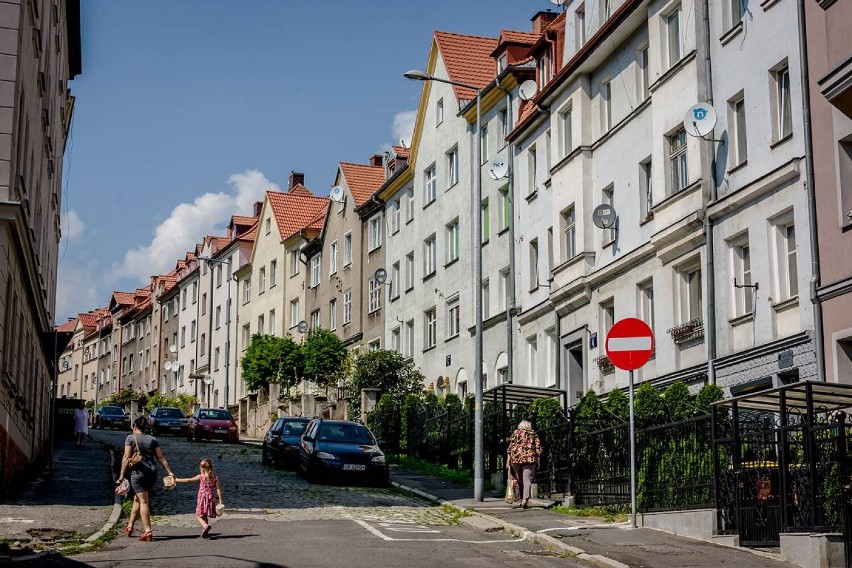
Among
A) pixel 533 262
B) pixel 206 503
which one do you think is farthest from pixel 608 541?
pixel 533 262

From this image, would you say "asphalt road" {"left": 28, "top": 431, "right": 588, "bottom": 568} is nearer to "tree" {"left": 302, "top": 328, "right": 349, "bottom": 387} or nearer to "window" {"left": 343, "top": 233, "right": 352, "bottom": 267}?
"tree" {"left": 302, "top": 328, "right": 349, "bottom": 387}

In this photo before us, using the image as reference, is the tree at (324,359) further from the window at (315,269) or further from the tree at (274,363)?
the window at (315,269)

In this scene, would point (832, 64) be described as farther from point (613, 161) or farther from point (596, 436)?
point (613, 161)

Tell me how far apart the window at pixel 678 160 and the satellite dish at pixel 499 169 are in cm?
1078

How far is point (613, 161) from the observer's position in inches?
1204

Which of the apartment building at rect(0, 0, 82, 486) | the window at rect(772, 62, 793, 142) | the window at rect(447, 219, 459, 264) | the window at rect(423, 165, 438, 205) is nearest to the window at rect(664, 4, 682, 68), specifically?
the window at rect(772, 62, 793, 142)

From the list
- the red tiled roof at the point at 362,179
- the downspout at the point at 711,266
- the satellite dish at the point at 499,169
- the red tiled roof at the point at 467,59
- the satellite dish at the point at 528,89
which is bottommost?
the downspout at the point at 711,266

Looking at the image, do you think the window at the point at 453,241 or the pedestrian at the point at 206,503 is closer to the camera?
the pedestrian at the point at 206,503

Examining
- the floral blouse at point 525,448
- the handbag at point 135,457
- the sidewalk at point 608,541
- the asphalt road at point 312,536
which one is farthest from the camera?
the floral blouse at point 525,448

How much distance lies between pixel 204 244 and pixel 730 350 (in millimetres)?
64324

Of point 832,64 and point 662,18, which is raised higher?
point 662,18

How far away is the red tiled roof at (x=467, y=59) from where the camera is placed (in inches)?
1800

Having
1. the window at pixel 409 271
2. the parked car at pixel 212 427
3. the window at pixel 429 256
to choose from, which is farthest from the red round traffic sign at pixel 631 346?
the parked car at pixel 212 427

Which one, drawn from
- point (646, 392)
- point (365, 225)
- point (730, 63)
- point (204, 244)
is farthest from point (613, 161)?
point (204, 244)
